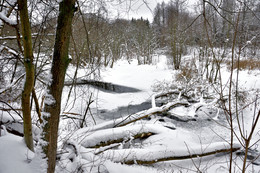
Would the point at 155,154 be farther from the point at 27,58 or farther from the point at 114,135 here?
the point at 27,58

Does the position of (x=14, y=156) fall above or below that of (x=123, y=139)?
above

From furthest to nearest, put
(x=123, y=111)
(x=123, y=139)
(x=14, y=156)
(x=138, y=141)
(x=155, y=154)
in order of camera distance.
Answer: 1. (x=123, y=111)
2. (x=138, y=141)
3. (x=123, y=139)
4. (x=155, y=154)
5. (x=14, y=156)

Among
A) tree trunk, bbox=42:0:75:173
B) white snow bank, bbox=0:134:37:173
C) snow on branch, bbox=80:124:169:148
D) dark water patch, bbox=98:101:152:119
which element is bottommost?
dark water patch, bbox=98:101:152:119

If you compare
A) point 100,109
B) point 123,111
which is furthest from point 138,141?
point 100,109

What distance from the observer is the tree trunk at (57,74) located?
113 cm

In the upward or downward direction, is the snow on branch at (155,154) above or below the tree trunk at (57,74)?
below

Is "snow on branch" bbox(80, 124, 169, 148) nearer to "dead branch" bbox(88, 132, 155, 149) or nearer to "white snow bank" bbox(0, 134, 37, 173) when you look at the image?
"dead branch" bbox(88, 132, 155, 149)

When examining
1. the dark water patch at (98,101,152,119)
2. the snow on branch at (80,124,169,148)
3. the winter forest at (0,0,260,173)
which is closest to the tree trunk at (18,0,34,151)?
the winter forest at (0,0,260,173)

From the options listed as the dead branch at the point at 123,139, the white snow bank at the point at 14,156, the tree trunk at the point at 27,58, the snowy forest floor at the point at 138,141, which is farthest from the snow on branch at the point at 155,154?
the tree trunk at the point at 27,58

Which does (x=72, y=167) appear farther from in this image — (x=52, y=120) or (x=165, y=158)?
(x=165, y=158)

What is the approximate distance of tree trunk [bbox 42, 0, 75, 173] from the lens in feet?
3.72

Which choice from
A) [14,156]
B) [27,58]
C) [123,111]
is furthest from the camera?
[123,111]

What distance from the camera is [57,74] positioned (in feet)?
3.90

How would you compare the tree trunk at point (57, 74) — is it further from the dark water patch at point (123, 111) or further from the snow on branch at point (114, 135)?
the dark water patch at point (123, 111)
